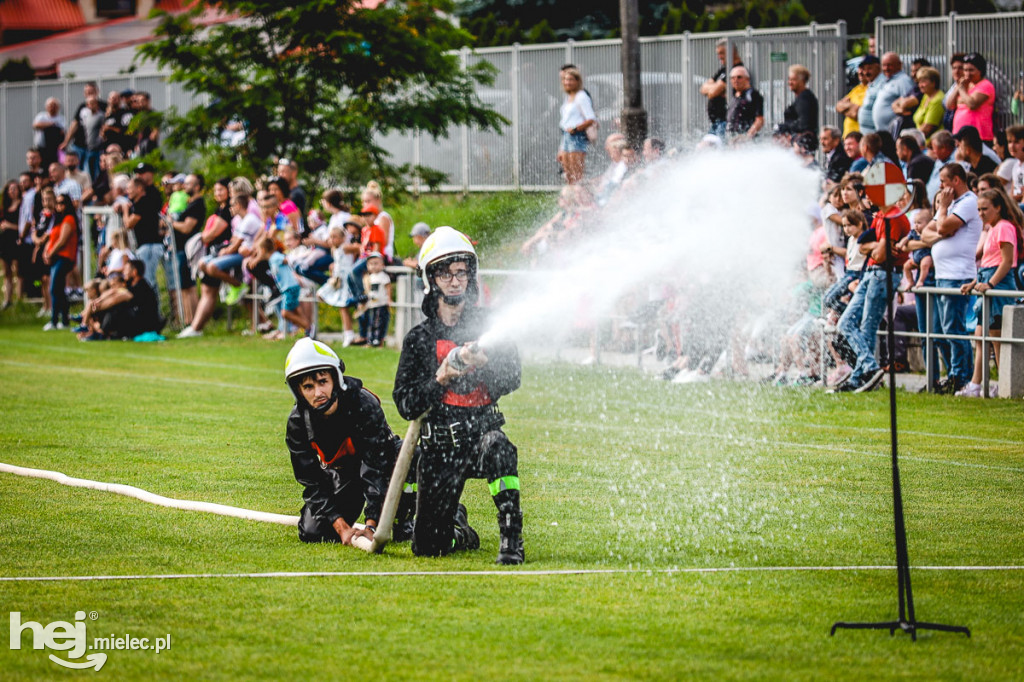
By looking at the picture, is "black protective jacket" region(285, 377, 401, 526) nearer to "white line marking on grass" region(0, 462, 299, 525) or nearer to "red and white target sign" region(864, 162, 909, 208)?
"white line marking on grass" region(0, 462, 299, 525)

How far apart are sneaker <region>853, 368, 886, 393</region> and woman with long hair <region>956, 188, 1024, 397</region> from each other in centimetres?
87

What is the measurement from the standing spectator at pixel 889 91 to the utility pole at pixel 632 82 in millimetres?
6311

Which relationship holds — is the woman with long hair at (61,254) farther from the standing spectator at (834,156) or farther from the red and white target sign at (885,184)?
the red and white target sign at (885,184)

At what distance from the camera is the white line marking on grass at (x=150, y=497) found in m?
9.20

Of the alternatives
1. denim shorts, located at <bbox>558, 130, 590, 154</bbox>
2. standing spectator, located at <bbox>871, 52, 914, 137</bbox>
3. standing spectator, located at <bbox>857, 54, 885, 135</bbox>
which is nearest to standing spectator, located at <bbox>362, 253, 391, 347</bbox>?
denim shorts, located at <bbox>558, 130, 590, 154</bbox>

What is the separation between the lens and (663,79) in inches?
1159

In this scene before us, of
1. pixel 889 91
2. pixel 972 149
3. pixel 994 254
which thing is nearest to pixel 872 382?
pixel 994 254

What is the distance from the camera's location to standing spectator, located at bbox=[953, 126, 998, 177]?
1683 centimetres

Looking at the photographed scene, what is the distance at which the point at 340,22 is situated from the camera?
25500 mm

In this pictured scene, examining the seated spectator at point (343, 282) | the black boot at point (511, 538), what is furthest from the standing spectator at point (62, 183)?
the black boot at point (511, 538)

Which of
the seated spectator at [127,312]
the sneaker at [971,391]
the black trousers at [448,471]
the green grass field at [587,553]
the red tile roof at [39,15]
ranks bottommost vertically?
the green grass field at [587,553]

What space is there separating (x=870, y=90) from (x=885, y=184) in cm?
1119

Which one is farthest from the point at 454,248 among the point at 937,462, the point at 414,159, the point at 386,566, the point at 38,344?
the point at 414,159

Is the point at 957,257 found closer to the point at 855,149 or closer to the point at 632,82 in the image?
the point at 855,149
